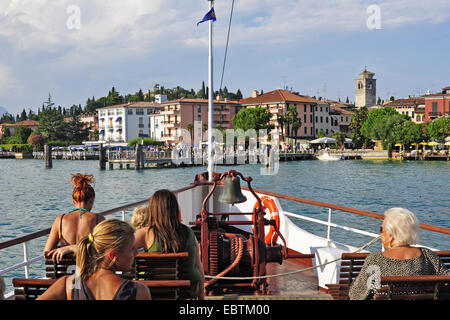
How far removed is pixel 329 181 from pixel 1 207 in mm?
34724

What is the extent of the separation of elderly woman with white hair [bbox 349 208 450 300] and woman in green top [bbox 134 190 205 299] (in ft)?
4.29

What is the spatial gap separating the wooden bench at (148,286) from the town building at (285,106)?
4350 inches

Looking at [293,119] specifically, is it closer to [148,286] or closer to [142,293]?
[148,286]

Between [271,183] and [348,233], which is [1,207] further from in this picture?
[271,183]

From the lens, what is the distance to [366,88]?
18025cm

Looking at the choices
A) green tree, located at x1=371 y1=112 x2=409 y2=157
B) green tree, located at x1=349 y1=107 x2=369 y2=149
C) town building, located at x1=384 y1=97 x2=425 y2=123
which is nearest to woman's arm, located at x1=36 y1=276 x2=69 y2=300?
green tree, located at x1=371 y1=112 x2=409 y2=157

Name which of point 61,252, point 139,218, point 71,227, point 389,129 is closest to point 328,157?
point 389,129

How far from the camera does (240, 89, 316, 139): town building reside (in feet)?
381

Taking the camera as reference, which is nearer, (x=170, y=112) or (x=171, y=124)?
(x=171, y=124)

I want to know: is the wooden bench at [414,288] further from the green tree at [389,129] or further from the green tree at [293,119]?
the green tree at [293,119]

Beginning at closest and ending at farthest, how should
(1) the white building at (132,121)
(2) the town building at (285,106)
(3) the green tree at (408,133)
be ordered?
(3) the green tree at (408,133) → (2) the town building at (285,106) → (1) the white building at (132,121)

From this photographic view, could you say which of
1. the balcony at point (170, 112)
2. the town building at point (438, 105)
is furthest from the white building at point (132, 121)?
the town building at point (438, 105)

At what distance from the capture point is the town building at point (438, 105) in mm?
96312

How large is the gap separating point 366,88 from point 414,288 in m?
187
